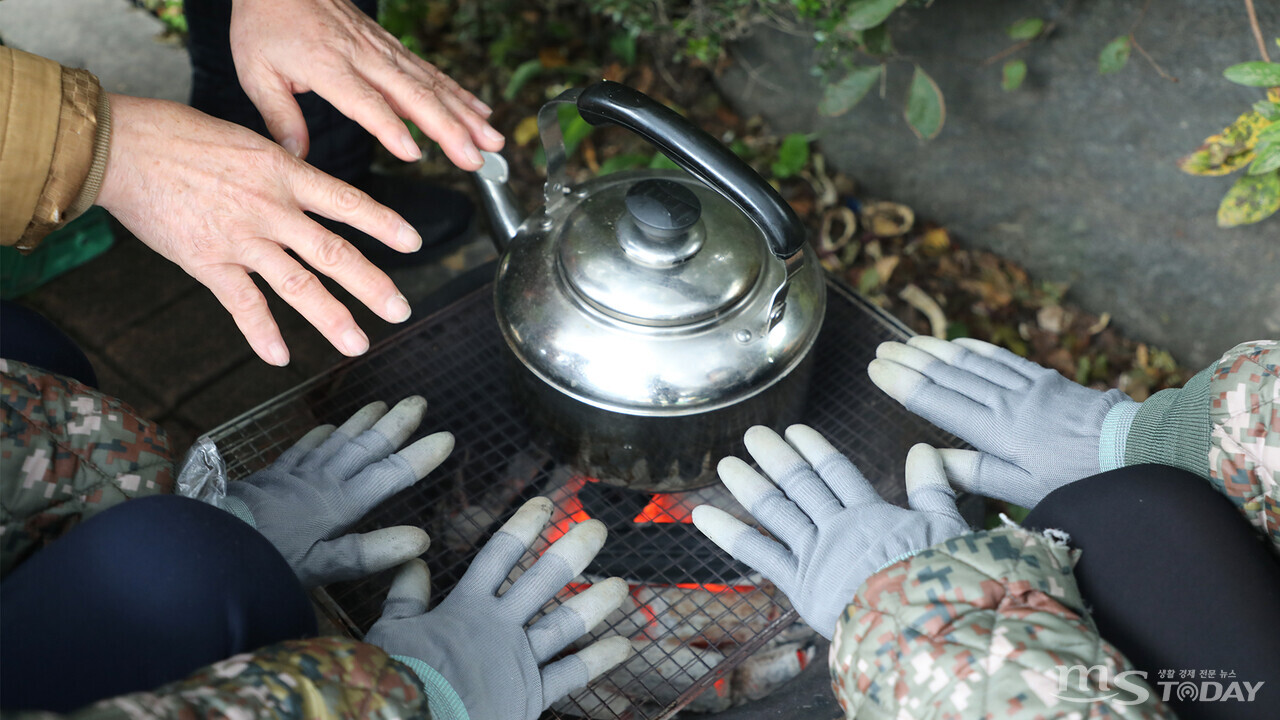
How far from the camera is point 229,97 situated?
73.4 inches

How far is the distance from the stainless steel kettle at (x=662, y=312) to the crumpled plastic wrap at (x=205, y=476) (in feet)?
1.44

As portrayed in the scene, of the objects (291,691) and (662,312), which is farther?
(662,312)

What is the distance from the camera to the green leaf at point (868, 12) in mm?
1685

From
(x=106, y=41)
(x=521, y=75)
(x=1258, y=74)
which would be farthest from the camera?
(x=106, y=41)

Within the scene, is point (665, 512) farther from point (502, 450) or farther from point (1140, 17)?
point (1140, 17)

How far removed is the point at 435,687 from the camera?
104 centimetres

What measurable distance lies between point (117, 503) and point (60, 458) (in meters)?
0.09

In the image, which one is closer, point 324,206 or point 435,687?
point 435,687

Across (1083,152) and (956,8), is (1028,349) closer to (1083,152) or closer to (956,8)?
(1083,152)

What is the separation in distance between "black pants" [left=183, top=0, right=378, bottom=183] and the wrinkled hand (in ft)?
1.23

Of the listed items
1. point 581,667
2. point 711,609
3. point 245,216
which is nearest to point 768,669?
point 711,609

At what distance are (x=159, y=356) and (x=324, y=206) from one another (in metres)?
1.20

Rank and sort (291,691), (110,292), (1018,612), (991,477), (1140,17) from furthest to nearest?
1. (110,292)
2. (1140,17)
3. (991,477)
4. (1018,612)
5. (291,691)

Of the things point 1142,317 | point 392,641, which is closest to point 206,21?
point 392,641
